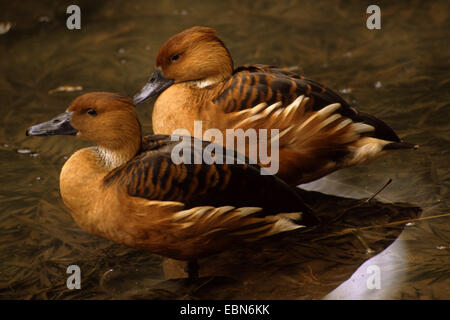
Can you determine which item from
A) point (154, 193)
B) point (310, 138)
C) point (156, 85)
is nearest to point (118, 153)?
point (154, 193)

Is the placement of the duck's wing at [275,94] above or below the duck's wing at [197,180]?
above

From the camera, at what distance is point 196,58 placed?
4.29m

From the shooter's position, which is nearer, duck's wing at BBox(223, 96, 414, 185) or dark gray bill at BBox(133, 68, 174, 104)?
duck's wing at BBox(223, 96, 414, 185)

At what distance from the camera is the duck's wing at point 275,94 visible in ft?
13.2

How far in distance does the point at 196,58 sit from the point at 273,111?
27.3 inches

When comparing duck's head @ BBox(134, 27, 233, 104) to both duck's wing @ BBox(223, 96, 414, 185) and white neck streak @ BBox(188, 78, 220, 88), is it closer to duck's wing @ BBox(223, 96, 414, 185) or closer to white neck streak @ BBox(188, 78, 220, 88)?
white neck streak @ BBox(188, 78, 220, 88)

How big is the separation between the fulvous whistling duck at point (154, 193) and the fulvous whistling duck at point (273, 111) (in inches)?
19.2

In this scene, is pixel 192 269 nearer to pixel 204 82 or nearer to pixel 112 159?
pixel 112 159

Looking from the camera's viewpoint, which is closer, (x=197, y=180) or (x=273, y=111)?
(x=197, y=180)

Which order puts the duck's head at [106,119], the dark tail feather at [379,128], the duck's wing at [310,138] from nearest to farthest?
the duck's head at [106,119]
the duck's wing at [310,138]
the dark tail feather at [379,128]

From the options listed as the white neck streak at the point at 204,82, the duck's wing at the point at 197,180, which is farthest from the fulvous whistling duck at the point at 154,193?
the white neck streak at the point at 204,82

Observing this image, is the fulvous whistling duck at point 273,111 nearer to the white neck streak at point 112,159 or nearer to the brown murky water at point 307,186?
the brown murky water at point 307,186

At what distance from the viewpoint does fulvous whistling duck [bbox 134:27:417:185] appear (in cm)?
401

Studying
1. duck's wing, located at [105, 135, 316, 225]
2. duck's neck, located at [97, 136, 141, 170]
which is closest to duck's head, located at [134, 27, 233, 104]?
duck's wing, located at [105, 135, 316, 225]
